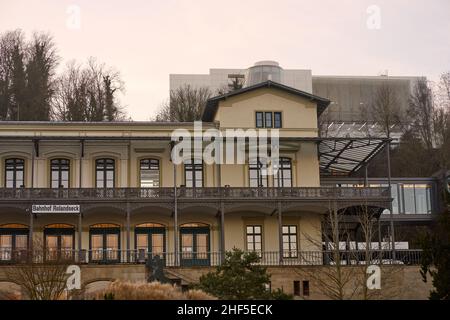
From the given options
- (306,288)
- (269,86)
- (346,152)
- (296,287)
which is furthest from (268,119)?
(306,288)

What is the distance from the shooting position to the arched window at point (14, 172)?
145ft

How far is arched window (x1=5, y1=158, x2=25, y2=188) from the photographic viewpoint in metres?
44.2

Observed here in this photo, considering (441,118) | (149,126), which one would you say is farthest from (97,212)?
(441,118)

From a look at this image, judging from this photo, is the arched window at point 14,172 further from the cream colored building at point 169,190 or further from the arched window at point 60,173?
the arched window at point 60,173

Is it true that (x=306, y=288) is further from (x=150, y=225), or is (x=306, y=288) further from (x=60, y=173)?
(x=60, y=173)

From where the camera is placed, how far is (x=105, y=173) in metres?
44.9

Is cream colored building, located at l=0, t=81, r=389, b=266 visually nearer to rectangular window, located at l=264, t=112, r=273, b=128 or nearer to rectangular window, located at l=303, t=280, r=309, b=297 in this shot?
rectangular window, located at l=264, t=112, r=273, b=128

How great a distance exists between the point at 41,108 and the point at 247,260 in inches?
1793

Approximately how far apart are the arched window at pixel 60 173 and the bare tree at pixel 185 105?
27159 millimetres

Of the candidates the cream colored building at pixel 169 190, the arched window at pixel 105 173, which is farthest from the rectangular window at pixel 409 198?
the arched window at pixel 105 173

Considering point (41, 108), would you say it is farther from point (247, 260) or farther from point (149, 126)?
point (247, 260)

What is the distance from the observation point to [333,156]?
47312 millimetres

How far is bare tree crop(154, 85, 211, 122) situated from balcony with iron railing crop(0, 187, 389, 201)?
28715 mm

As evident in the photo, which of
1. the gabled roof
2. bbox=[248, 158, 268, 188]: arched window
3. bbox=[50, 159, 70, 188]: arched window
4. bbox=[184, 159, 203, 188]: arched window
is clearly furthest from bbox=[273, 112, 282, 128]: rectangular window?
bbox=[50, 159, 70, 188]: arched window
